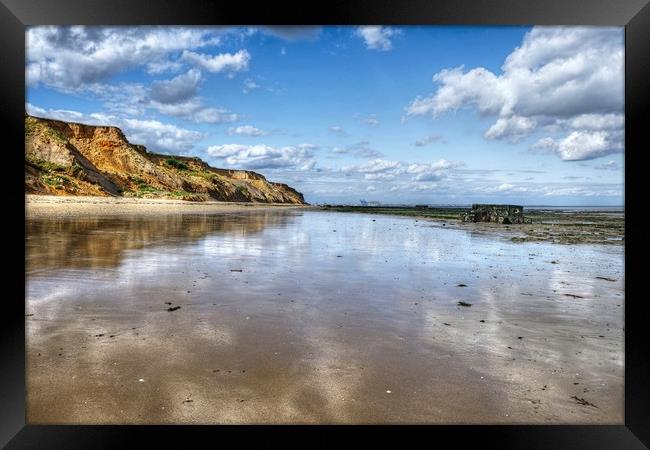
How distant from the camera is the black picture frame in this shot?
2.52 meters

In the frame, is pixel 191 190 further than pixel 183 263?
Yes

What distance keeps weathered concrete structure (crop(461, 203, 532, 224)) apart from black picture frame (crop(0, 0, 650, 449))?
95.1 feet

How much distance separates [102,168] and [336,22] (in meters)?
70.1

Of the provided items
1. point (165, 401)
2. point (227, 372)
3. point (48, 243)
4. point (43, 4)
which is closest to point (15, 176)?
point (43, 4)

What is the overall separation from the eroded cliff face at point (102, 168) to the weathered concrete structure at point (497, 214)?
106ft

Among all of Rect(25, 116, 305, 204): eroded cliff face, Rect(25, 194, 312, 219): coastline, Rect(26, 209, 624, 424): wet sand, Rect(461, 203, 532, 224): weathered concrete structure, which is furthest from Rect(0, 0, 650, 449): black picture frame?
Rect(461, 203, 532, 224): weathered concrete structure

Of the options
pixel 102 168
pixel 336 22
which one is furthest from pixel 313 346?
pixel 102 168

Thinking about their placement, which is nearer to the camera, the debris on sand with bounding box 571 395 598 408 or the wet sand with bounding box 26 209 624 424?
the wet sand with bounding box 26 209 624 424

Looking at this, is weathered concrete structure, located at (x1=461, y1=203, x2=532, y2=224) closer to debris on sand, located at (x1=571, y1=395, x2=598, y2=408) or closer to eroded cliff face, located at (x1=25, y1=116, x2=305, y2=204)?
debris on sand, located at (x1=571, y1=395, x2=598, y2=408)

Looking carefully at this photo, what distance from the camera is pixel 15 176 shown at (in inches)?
111

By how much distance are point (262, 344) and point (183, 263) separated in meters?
5.17

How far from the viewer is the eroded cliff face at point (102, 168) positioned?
44.2 meters

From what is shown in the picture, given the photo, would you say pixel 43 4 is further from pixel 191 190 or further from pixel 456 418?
pixel 191 190

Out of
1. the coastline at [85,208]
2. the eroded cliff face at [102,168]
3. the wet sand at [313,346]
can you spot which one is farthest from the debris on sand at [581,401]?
the eroded cliff face at [102,168]
